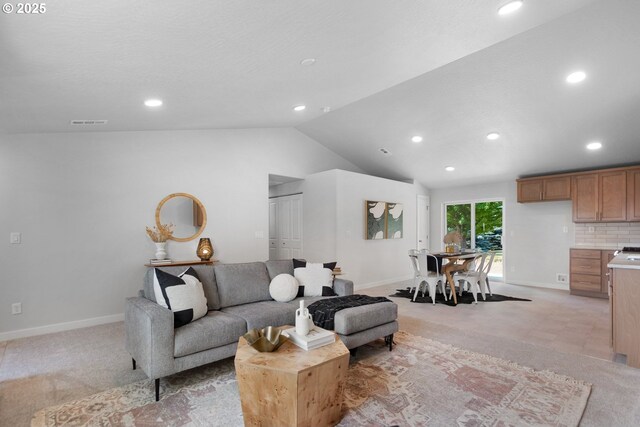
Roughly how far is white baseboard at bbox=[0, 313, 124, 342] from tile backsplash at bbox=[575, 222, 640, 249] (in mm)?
7773

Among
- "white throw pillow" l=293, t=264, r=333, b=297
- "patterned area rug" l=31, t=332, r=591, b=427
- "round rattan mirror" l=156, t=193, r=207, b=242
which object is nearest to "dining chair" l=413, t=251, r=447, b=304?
"white throw pillow" l=293, t=264, r=333, b=297

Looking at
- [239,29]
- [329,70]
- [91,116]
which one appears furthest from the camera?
[91,116]

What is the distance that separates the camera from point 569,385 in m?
2.48

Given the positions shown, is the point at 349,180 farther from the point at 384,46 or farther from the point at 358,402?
the point at 358,402

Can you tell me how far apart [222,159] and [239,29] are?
3.31 m

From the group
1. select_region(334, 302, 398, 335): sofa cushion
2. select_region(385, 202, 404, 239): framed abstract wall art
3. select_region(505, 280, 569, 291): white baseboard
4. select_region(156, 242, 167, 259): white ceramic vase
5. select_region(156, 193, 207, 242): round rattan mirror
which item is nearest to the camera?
select_region(334, 302, 398, 335): sofa cushion

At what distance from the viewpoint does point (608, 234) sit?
5840mm

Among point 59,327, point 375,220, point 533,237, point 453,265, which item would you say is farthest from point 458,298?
point 59,327

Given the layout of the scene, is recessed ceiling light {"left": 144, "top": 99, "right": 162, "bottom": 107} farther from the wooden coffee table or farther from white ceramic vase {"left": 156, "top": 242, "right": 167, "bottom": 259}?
the wooden coffee table

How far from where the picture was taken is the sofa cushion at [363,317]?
9.23ft

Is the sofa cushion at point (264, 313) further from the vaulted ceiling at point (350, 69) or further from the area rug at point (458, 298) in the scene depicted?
the area rug at point (458, 298)

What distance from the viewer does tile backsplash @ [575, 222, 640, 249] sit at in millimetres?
5605

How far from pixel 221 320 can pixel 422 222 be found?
6358mm

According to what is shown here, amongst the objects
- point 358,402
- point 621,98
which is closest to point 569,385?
point 358,402
